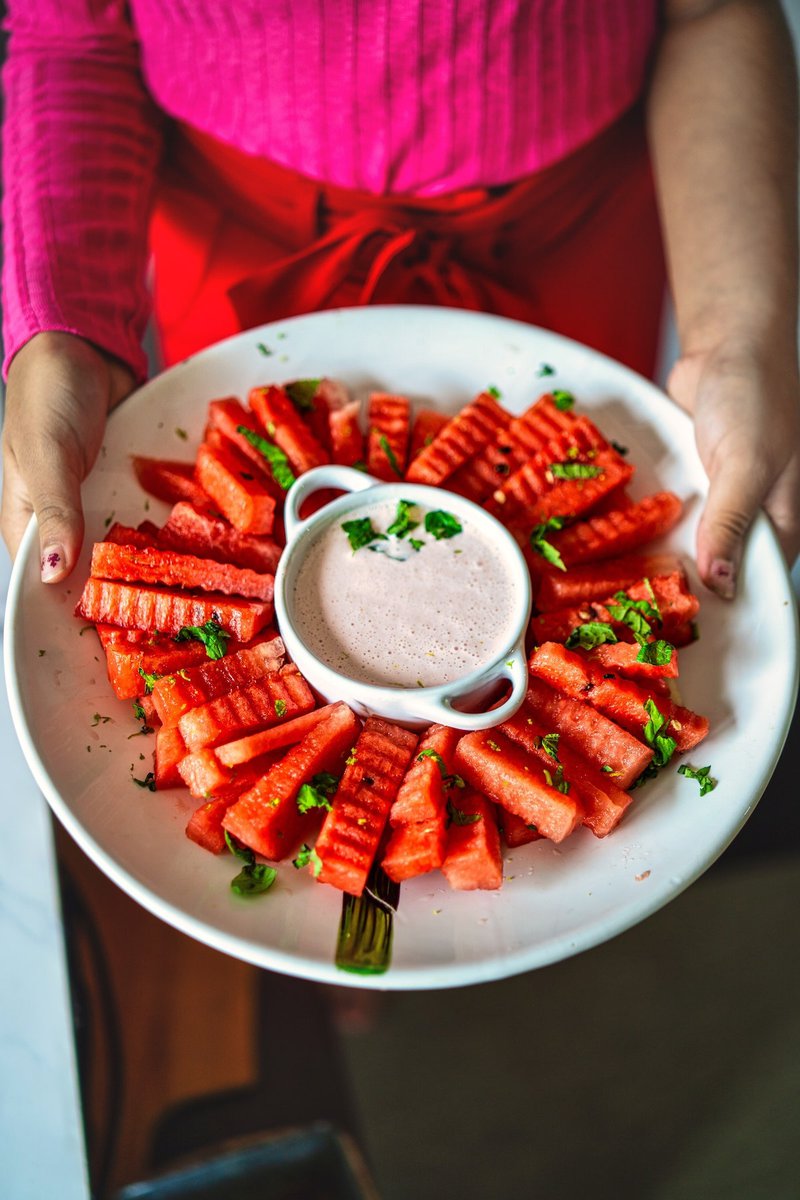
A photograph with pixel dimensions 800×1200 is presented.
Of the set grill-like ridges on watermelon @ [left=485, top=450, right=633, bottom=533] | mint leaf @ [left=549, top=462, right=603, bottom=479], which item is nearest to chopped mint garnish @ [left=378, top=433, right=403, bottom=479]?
grill-like ridges on watermelon @ [left=485, top=450, right=633, bottom=533]

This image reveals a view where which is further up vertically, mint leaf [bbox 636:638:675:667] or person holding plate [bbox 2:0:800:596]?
person holding plate [bbox 2:0:800:596]

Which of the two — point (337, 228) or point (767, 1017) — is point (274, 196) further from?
point (767, 1017)

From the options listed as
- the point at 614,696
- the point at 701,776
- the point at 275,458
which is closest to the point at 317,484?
the point at 275,458

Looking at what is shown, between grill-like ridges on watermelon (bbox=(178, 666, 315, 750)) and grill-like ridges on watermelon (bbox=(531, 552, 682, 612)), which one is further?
grill-like ridges on watermelon (bbox=(531, 552, 682, 612))

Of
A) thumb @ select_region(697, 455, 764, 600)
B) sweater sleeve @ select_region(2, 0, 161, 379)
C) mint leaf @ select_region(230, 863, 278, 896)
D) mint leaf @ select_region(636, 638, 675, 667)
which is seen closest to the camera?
mint leaf @ select_region(230, 863, 278, 896)

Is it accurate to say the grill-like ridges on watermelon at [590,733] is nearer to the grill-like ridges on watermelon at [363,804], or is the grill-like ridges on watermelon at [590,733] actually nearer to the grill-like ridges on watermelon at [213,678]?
the grill-like ridges on watermelon at [363,804]

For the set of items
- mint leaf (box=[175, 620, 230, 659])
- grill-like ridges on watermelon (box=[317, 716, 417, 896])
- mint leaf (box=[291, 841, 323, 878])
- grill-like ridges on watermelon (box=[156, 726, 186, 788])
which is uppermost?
mint leaf (box=[175, 620, 230, 659])

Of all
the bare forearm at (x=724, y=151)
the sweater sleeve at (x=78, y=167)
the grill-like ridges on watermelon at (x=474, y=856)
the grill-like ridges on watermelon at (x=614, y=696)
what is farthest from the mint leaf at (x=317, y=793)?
the bare forearm at (x=724, y=151)

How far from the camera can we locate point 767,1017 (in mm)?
2062

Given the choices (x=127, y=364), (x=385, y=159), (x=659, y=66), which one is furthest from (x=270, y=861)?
(x=659, y=66)

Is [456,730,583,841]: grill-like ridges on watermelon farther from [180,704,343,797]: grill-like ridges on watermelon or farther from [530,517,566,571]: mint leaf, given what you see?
[530,517,566,571]: mint leaf

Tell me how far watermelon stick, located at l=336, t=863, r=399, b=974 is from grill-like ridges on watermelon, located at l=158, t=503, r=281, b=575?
2.32 feet

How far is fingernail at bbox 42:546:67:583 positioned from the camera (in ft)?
6.45

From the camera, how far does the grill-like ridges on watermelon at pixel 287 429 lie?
2254 mm
